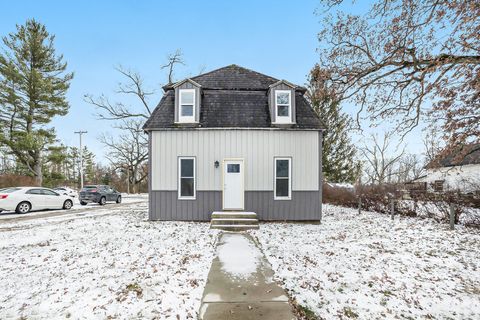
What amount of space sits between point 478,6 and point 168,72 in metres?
23.2

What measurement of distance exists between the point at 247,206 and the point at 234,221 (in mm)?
1189

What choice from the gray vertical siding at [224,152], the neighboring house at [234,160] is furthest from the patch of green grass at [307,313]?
the gray vertical siding at [224,152]

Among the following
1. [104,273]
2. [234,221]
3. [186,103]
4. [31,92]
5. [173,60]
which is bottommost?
[104,273]

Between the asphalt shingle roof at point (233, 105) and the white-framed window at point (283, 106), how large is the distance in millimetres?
413

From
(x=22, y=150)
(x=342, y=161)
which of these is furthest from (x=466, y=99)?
(x=22, y=150)

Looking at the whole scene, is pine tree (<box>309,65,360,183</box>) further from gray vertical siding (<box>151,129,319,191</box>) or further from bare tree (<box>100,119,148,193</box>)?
bare tree (<box>100,119,148,193</box>)

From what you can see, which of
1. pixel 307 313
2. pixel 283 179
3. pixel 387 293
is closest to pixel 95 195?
pixel 283 179

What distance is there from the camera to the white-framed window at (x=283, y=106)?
10180 millimetres

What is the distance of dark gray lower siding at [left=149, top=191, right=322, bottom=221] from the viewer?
10023 millimetres

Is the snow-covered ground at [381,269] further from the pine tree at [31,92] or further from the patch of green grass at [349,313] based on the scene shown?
the pine tree at [31,92]

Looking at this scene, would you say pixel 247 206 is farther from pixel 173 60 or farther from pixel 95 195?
pixel 173 60

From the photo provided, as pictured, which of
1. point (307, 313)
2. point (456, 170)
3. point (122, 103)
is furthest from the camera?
point (122, 103)

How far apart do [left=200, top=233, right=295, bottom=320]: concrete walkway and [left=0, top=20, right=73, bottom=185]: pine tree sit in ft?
85.5

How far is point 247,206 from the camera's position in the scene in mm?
Answer: 10102
